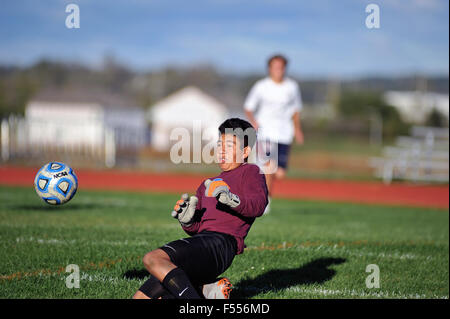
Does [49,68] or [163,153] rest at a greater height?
[49,68]

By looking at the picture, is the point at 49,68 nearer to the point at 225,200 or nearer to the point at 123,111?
the point at 123,111

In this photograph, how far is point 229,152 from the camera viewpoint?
13.7 ft

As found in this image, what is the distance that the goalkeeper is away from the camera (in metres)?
3.71

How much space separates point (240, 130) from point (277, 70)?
5507 mm

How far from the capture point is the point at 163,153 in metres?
34.1

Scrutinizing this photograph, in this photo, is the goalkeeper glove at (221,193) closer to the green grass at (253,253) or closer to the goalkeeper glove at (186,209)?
the goalkeeper glove at (186,209)

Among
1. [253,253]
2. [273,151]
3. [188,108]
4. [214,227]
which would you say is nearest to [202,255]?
[214,227]

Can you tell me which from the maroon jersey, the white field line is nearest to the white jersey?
the white field line

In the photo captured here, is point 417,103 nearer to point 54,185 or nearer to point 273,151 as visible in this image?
point 273,151

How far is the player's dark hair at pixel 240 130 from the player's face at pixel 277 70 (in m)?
5.34

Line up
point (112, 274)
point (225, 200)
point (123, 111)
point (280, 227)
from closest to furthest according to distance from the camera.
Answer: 1. point (225, 200)
2. point (112, 274)
3. point (280, 227)
4. point (123, 111)

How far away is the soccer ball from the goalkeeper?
1480 millimetres
